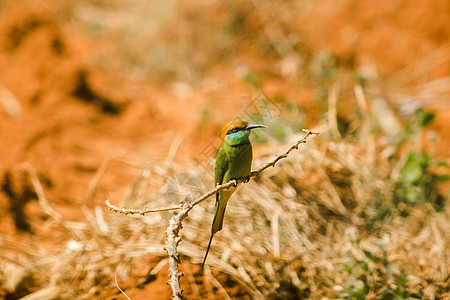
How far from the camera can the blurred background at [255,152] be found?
2.23 m

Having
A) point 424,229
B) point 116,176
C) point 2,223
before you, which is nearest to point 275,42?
point 116,176

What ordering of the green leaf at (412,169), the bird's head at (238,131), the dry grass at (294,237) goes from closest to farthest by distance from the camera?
1. the bird's head at (238,131)
2. the dry grass at (294,237)
3. the green leaf at (412,169)

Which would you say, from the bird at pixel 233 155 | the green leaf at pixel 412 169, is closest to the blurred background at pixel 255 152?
the green leaf at pixel 412 169

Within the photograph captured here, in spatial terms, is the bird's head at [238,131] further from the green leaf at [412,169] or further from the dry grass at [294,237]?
the green leaf at [412,169]

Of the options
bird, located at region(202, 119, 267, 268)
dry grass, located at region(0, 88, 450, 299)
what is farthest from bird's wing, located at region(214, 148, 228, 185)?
dry grass, located at region(0, 88, 450, 299)

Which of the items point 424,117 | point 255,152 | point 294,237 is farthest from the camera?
point 255,152

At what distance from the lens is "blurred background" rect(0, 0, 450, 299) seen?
2229 millimetres

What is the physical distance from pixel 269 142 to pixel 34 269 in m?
1.85

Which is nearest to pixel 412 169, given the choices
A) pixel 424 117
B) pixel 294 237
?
pixel 424 117

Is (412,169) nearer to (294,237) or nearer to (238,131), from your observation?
(294,237)

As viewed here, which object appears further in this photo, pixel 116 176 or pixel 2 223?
pixel 116 176

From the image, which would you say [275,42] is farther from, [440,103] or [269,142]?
[269,142]

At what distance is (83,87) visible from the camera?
15.4 feet

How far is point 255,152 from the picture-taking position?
3.12 meters
